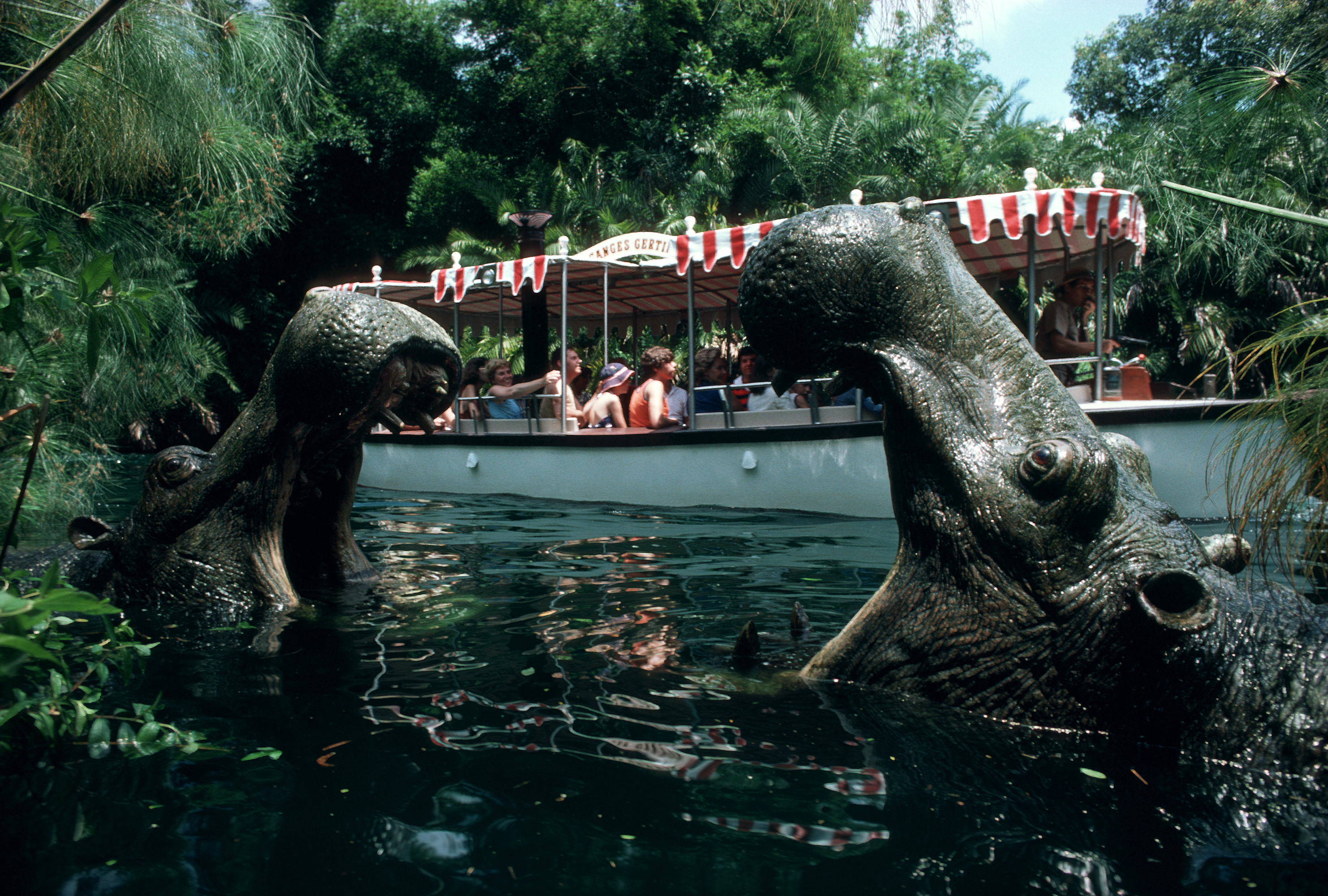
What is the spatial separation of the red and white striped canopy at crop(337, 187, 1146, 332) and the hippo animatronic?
63.2 inches

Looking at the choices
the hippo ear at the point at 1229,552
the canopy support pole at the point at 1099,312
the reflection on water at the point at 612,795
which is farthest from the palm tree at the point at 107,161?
the canopy support pole at the point at 1099,312

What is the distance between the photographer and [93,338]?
1.76 meters

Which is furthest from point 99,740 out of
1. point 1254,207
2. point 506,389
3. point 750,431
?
point 506,389

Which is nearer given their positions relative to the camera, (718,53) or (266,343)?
(266,343)

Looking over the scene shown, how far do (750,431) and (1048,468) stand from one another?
7.25m

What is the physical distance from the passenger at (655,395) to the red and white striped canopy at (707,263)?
3.05 feet

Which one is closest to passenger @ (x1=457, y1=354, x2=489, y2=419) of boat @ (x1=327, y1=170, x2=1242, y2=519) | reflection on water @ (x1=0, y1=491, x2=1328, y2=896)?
boat @ (x1=327, y1=170, x2=1242, y2=519)

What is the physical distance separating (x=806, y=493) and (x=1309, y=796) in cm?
719

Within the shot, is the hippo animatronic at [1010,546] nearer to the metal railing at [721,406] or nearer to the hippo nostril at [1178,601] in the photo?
the hippo nostril at [1178,601]

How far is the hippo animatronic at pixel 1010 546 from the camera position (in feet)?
5.77

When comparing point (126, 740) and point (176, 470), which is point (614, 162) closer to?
point (176, 470)

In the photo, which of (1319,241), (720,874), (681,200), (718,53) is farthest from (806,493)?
(718,53)

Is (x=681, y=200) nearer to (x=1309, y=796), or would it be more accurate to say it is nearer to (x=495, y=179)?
(x=495, y=179)

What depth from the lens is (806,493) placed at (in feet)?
28.9
